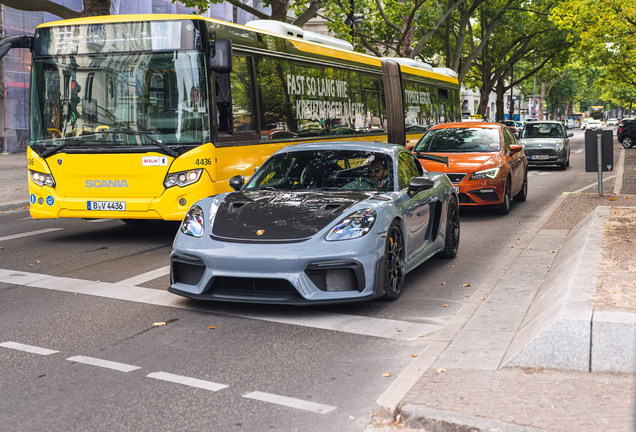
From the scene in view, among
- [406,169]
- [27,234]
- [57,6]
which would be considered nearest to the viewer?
[406,169]

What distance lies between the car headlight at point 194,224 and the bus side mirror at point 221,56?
3.11 meters

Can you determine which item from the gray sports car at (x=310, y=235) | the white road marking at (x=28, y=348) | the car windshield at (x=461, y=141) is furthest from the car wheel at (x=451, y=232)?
the white road marking at (x=28, y=348)

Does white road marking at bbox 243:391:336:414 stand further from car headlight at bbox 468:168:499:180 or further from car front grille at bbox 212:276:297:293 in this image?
→ car headlight at bbox 468:168:499:180

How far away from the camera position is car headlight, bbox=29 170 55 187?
9641 millimetres

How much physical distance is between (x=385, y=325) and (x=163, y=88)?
195 inches

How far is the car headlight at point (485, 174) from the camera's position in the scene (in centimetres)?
1207

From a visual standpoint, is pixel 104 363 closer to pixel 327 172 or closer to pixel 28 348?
pixel 28 348

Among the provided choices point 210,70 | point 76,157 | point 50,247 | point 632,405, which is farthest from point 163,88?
point 632,405

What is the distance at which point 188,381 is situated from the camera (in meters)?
4.48

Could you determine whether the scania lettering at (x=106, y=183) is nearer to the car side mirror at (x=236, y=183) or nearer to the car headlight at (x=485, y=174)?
the car side mirror at (x=236, y=183)

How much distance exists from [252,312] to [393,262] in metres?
1.30

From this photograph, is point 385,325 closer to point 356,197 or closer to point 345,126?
point 356,197

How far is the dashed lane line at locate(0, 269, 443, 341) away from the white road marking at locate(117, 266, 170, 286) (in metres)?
0.12

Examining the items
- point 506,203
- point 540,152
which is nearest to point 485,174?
point 506,203
